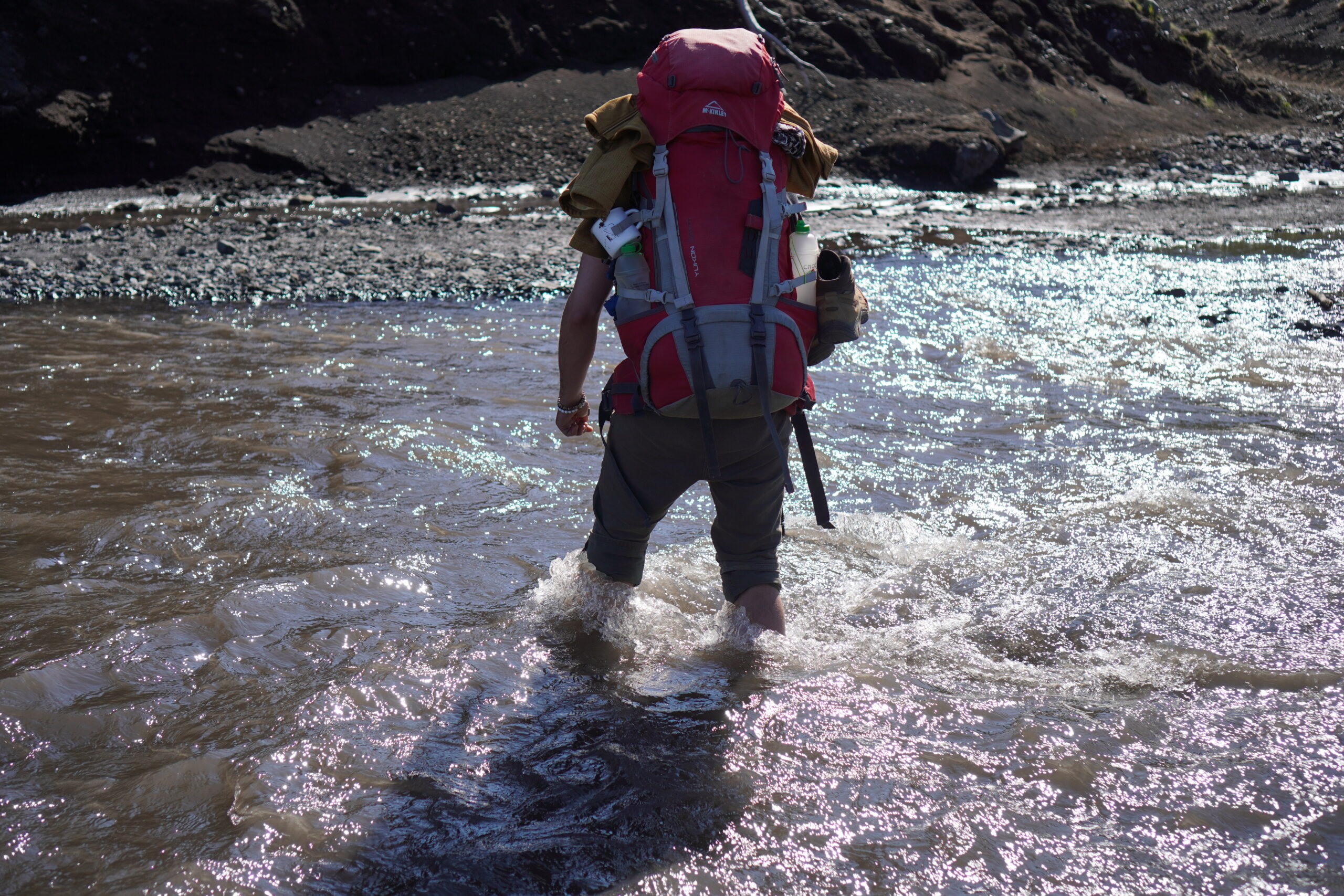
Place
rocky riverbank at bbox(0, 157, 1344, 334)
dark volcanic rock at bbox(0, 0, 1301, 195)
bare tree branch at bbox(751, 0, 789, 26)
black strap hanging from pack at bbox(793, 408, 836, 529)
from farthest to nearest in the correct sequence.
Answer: bare tree branch at bbox(751, 0, 789, 26) < dark volcanic rock at bbox(0, 0, 1301, 195) < rocky riverbank at bbox(0, 157, 1344, 334) < black strap hanging from pack at bbox(793, 408, 836, 529)

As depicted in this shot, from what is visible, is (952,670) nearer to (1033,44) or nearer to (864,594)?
(864,594)

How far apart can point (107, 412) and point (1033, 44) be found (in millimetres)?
27602

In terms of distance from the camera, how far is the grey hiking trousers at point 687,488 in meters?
3.14

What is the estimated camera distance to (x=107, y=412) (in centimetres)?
619

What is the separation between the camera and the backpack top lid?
2979 mm

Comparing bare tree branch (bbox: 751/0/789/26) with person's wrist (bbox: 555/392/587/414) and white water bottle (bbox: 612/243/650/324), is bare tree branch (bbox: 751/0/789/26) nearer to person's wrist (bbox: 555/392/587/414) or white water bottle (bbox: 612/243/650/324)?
person's wrist (bbox: 555/392/587/414)

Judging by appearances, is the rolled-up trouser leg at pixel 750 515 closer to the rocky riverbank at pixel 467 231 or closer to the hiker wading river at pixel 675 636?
the hiker wading river at pixel 675 636

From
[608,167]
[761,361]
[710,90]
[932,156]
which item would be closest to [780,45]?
[932,156]

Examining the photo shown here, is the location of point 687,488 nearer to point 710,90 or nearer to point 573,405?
point 573,405

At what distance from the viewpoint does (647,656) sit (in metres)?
3.71

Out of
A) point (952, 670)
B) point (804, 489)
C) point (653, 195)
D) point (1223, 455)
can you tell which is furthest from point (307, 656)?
point (1223, 455)

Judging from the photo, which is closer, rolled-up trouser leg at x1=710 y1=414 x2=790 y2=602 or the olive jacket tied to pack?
the olive jacket tied to pack

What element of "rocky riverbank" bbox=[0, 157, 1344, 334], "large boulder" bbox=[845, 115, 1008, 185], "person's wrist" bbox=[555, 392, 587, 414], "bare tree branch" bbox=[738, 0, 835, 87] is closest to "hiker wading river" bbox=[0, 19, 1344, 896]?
"person's wrist" bbox=[555, 392, 587, 414]

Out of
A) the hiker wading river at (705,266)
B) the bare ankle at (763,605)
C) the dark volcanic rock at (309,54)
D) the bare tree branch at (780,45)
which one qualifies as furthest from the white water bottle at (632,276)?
the dark volcanic rock at (309,54)
